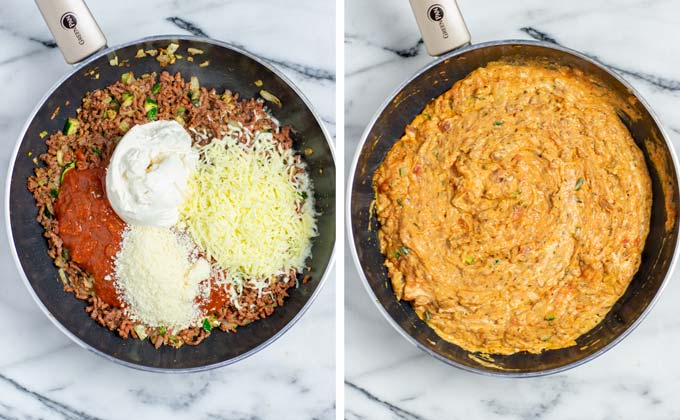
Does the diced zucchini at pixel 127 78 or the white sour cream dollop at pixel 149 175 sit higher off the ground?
the diced zucchini at pixel 127 78

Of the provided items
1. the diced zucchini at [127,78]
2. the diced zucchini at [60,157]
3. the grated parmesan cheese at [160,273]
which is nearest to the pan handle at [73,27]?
the diced zucchini at [127,78]

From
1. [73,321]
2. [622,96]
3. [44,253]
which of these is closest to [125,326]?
[73,321]

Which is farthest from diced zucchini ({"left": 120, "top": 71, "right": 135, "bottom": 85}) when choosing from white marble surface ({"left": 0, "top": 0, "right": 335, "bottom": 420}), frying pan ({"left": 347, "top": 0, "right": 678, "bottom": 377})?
frying pan ({"left": 347, "top": 0, "right": 678, "bottom": 377})

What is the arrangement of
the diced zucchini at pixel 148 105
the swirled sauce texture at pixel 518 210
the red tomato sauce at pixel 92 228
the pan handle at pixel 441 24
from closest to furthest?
the pan handle at pixel 441 24
the swirled sauce texture at pixel 518 210
the red tomato sauce at pixel 92 228
the diced zucchini at pixel 148 105

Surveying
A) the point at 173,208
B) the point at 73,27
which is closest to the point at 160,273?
the point at 173,208

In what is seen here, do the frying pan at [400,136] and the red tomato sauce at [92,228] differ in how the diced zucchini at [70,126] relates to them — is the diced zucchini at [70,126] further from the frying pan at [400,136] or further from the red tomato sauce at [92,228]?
the frying pan at [400,136]

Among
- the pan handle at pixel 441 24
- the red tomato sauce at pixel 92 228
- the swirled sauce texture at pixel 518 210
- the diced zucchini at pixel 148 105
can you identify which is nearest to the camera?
the pan handle at pixel 441 24

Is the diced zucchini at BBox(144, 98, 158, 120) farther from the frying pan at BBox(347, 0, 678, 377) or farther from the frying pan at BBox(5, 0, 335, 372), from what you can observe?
the frying pan at BBox(347, 0, 678, 377)

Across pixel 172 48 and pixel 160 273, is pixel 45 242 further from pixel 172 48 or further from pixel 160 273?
pixel 172 48
